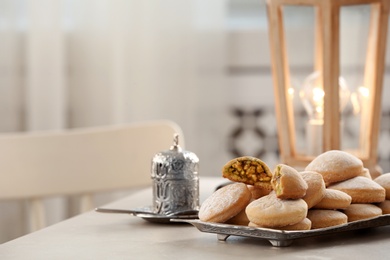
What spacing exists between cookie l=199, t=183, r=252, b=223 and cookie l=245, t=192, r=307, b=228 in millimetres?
27

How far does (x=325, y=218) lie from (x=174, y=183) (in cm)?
24

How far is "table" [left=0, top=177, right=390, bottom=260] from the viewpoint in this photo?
83 cm

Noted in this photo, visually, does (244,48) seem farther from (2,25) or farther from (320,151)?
(320,151)

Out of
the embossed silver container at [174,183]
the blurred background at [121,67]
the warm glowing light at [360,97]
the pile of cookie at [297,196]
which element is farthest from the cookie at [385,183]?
the blurred background at [121,67]

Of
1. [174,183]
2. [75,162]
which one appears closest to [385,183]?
[174,183]

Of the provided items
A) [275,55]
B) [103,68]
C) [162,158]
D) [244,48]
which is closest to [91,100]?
[103,68]

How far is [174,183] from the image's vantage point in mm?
1059

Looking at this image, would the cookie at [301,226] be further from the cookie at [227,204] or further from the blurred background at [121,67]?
the blurred background at [121,67]

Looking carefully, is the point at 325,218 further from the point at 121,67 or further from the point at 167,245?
the point at 121,67

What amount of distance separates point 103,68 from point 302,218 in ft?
5.02

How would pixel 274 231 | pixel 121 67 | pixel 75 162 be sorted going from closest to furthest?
pixel 274 231 → pixel 75 162 → pixel 121 67

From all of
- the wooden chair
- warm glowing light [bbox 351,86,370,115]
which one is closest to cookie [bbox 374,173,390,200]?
warm glowing light [bbox 351,86,370,115]

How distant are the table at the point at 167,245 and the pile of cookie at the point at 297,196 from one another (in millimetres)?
24

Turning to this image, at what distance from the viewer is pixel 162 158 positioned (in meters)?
1.07
